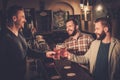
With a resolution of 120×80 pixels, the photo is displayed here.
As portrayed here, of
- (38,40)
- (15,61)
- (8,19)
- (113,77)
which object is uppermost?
(8,19)

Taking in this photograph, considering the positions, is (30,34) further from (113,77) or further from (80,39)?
(113,77)

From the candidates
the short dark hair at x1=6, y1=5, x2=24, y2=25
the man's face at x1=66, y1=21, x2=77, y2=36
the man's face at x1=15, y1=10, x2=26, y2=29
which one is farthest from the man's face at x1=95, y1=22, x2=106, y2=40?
the short dark hair at x1=6, y1=5, x2=24, y2=25

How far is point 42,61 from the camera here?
16.9 ft

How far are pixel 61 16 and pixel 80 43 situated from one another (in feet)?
3.76

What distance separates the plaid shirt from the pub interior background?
0.13m

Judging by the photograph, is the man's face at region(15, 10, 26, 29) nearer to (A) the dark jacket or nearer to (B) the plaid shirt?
(A) the dark jacket

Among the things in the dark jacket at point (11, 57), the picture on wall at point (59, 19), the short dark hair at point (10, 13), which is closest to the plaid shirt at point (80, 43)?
the picture on wall at point (59, 19)

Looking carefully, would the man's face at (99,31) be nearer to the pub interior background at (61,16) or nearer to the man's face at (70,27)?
the pub interior background at (61,16)

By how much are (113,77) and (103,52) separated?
56 cm

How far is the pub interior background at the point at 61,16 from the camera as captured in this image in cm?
544

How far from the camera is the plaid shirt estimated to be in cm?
528

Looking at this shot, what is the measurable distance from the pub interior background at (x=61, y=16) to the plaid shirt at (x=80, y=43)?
13cm

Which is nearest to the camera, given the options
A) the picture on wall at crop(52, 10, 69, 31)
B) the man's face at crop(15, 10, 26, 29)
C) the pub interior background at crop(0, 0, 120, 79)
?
the man's face at crop(15, 10, 26, 29)

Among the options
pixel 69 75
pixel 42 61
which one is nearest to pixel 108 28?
pixel 69 75
